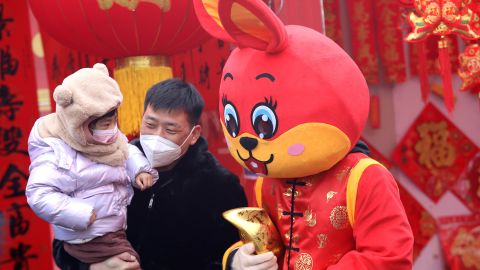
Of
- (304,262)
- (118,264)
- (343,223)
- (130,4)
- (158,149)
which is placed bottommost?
(118,264)

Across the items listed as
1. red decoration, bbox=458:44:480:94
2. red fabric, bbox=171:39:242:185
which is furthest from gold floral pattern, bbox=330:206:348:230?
red fabric, bbox=171:39:242:185

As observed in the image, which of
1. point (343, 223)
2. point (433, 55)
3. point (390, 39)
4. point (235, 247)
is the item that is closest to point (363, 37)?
point (390, 39)

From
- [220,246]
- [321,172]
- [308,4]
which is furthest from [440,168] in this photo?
[321,172]

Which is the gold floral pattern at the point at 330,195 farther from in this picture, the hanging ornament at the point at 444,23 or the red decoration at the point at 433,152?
the red decoration at the point at 433,152

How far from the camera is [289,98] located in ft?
5.55

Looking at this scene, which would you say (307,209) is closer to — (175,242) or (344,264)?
(344,264)

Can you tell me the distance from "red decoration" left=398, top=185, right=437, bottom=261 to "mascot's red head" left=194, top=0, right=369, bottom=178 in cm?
276

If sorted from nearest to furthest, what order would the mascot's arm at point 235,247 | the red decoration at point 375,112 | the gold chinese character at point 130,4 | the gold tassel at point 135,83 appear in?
the mascot's arm at point 235,247 → the gold chinese character at point 130,4 → the gold tassel at point 135,83 → the red decoration at point 375,112

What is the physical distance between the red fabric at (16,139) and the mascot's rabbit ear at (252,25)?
1995mm

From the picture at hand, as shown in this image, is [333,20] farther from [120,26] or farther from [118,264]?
[118,264]

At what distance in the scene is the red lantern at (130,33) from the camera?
2584 millimetres

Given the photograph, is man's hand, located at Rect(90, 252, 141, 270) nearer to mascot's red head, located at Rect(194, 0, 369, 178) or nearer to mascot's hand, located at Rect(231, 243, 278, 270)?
mascot's hand, located at Rect(231, 243, 278, 270)

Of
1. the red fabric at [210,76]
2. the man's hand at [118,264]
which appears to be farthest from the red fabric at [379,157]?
the man's hand at [118,264]

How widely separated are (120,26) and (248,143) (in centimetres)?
111
